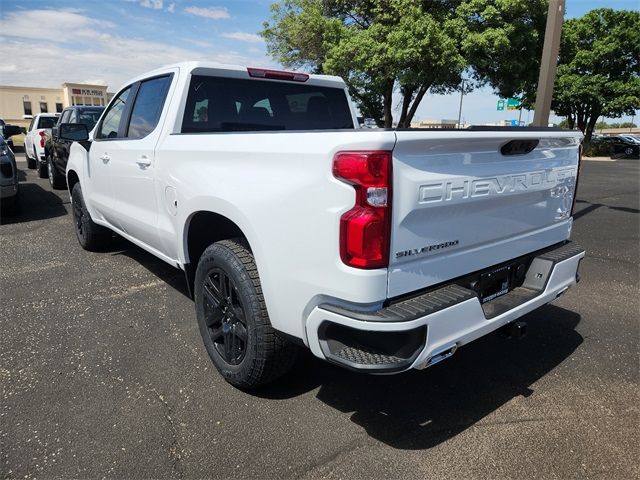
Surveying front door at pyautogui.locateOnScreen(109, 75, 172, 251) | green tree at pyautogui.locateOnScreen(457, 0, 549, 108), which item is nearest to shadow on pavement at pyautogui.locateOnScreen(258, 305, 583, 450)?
front door at pyautogui.locateOnScreen(109, 75, 172, 251)

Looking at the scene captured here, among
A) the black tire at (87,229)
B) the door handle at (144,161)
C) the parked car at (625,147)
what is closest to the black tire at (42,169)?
the black tire at (87,229)

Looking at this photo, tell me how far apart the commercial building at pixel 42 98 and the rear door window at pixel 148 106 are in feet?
255

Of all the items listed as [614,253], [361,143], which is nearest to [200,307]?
[361,143]

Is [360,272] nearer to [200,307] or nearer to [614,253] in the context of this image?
[200,307]

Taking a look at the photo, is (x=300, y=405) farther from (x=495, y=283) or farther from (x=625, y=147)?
(x=625, y=147)

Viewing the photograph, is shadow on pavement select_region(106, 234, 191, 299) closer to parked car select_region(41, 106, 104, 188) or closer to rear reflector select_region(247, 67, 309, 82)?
rear reflector select_region(247, 67, 309, 82)

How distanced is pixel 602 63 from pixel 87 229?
35093mm

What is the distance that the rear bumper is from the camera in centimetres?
205

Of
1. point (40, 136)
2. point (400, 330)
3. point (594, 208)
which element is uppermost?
point (40, 136)

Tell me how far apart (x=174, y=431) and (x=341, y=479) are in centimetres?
94

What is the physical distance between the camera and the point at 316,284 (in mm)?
2186

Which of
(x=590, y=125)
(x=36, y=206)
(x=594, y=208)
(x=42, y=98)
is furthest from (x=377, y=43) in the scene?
(x=42, y=98)

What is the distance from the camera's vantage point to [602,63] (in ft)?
103

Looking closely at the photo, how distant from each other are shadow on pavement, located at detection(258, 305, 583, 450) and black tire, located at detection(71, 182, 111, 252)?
346 cm
